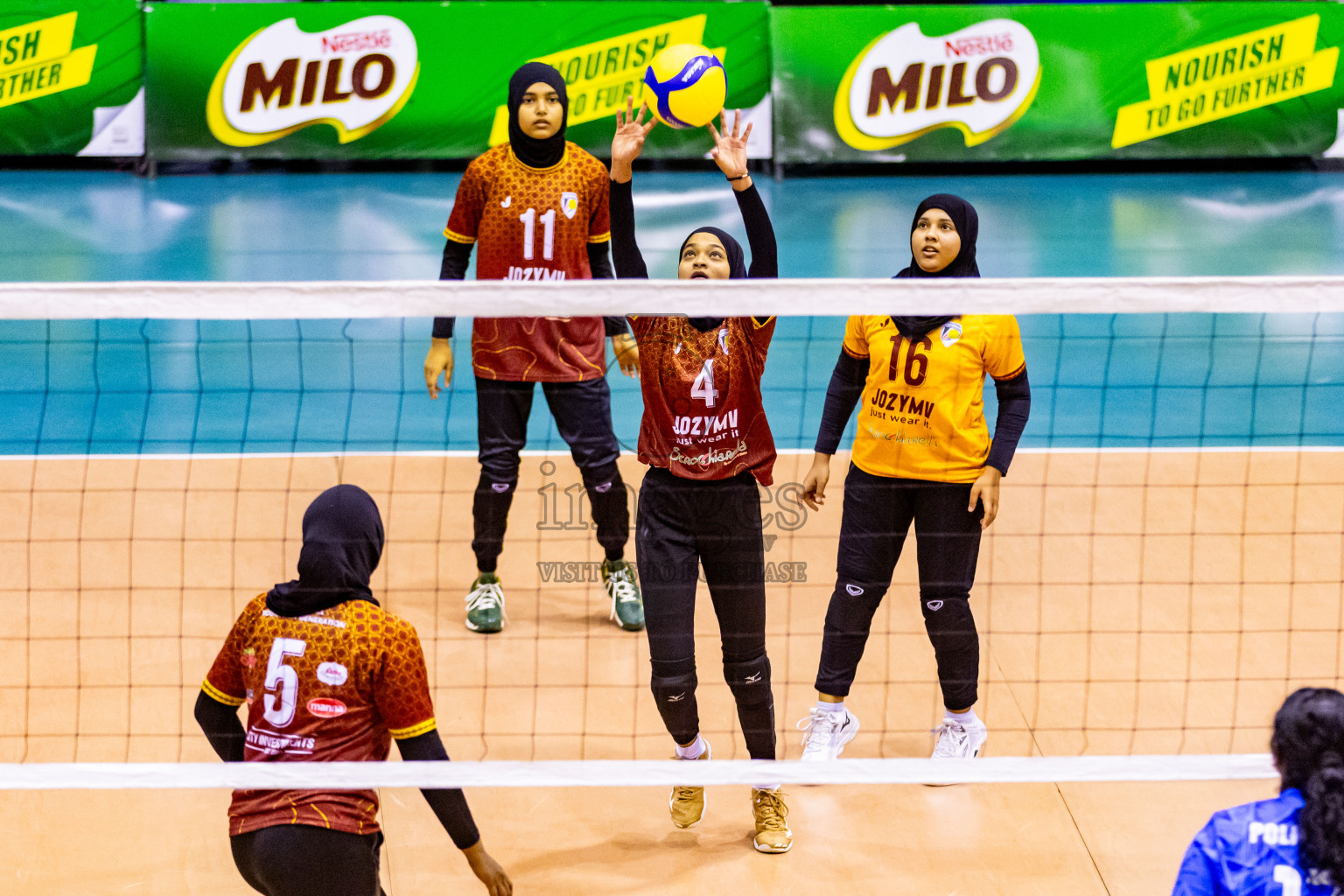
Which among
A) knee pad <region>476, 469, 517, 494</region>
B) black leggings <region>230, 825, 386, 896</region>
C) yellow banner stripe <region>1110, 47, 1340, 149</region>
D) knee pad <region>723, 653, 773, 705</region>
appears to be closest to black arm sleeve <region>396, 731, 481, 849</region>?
black leggings <region>230, 825, 386, 896</region>

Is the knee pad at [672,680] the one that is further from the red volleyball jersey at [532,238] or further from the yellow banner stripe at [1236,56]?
the yellow banner stripe at [1236,56]

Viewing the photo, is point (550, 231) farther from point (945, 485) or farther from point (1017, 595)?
point (1017, 595)

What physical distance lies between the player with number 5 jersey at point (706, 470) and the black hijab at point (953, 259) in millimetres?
545

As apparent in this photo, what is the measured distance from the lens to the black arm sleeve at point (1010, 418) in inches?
186

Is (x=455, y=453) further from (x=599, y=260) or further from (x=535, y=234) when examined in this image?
(x=535, y=234)

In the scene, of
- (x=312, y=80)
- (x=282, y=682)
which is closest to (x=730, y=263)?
(x=282, y=682)

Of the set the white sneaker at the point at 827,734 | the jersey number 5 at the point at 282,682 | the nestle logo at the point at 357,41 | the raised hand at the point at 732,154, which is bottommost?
the white sneaker at the point at 827,734

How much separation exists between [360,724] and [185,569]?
3513mm

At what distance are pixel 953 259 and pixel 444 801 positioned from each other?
254 cm

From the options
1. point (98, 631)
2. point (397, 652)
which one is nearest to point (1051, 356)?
point (98, 631)

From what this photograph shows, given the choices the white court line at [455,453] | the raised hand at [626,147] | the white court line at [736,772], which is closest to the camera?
the white court line at [736,772]

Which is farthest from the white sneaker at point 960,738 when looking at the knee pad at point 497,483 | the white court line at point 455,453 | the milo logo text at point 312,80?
the milo logo text at point 312,80

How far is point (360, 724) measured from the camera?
134 inches

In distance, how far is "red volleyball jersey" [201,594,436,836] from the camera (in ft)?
10.7
